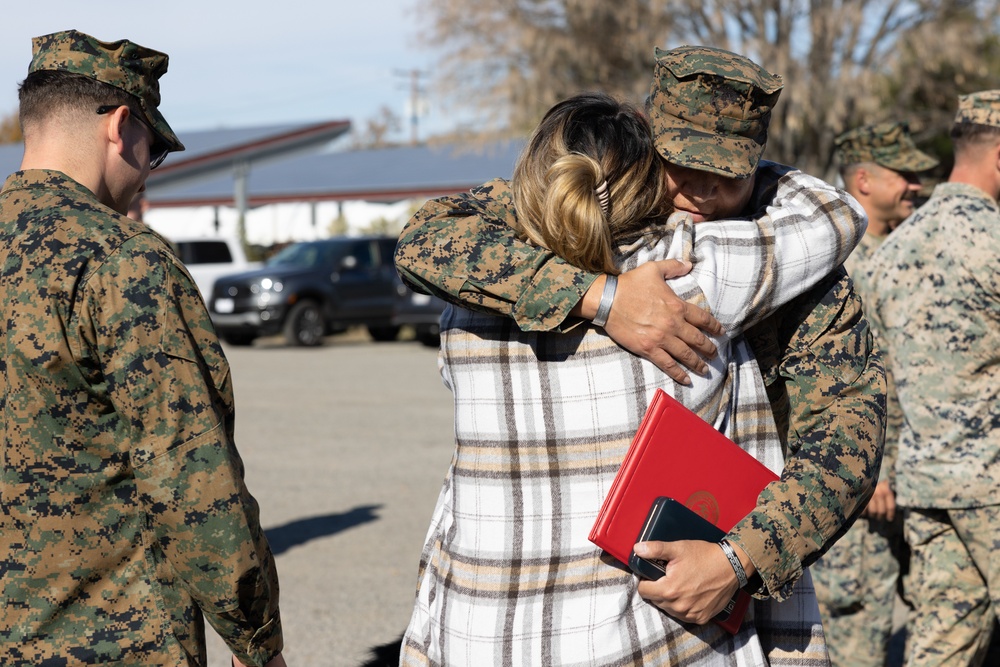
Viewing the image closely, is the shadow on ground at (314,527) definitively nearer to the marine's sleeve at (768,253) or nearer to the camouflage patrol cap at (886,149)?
the camouflage patrol cap at (886,149)

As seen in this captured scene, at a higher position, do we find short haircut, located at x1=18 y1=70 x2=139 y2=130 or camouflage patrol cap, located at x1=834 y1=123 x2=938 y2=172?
short haircut, located at x1=18 y1=70 x2=139 y2=130

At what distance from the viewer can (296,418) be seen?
11.7 meters

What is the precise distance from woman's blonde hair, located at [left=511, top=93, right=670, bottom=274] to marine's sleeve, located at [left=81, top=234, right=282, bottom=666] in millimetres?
680

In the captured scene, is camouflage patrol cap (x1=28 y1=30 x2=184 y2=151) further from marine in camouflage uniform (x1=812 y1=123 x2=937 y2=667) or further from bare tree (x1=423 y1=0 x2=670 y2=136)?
bare tree (x1=423 y1=0 x2=670 y2=136)

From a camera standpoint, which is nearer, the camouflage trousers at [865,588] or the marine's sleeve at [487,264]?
the marine's sleeve at [487,264]

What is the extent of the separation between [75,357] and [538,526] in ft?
3.01

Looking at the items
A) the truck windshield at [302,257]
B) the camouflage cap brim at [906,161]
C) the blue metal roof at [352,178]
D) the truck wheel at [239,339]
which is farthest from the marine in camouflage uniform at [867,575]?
the blue metal roof at [352,178]

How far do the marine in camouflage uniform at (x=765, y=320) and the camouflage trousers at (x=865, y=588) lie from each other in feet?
8.10

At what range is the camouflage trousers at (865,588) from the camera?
178 inches

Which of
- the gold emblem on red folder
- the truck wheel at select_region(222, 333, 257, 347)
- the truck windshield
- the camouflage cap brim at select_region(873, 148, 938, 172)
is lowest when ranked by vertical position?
the truck wheel at select_region(222, 333, 257, 347)

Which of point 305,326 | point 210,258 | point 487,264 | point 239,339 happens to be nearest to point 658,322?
point 487,264

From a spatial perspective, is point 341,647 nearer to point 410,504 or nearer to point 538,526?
point 410,504

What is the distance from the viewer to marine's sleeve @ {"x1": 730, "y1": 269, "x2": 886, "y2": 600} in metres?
2.08

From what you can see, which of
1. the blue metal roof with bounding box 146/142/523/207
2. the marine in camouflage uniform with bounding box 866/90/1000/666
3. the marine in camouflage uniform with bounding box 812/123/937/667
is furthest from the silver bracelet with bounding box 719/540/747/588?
the blue metal roof with bounding box 146/142/523/207
